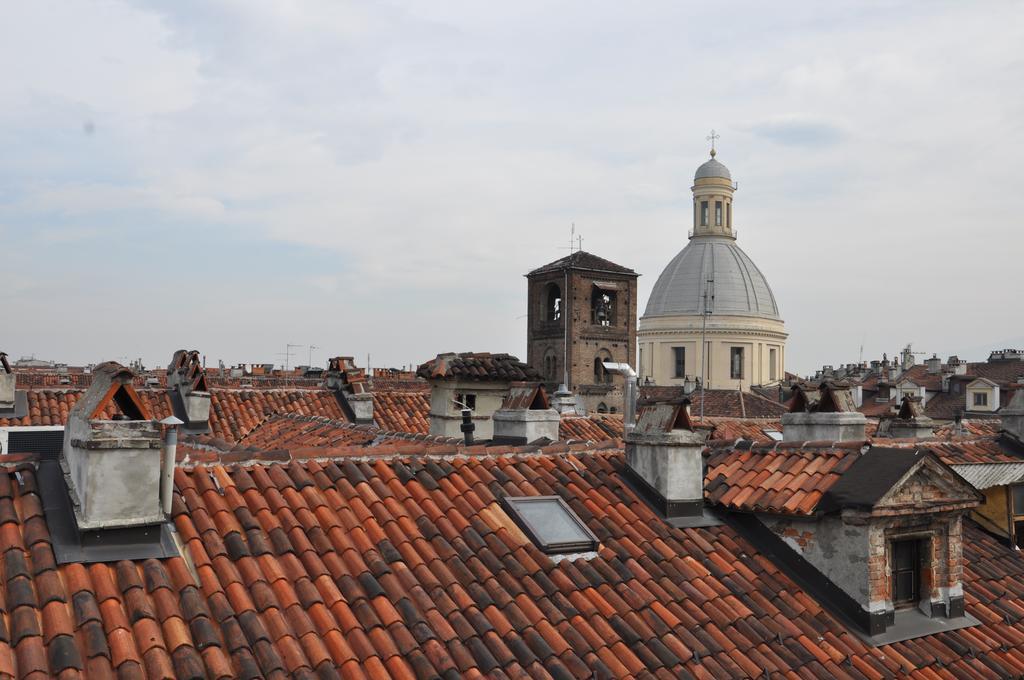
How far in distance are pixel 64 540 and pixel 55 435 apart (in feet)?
51.2

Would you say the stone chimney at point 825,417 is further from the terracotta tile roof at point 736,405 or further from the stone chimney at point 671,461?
the terracotta tile roof at point 736,405

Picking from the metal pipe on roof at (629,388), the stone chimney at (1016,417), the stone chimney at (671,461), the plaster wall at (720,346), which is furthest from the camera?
the plaster wall at (720,346)

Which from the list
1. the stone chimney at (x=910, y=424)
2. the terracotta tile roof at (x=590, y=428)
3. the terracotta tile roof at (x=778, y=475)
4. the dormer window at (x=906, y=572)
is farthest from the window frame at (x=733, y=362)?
the dormer window at (x=906, y=572)

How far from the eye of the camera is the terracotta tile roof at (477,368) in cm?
1811

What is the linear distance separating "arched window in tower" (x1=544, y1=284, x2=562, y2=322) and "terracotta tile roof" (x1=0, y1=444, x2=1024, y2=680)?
5603 centimetres

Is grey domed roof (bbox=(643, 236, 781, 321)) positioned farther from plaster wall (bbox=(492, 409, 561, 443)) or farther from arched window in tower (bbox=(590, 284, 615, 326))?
plaster wall (bbox=(492, 409, 561, 443))

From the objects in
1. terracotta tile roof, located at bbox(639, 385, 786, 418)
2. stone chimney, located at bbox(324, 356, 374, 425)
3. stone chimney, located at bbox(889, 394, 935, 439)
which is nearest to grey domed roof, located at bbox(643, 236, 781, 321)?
terracotta tile roof, located at bbox(639, 385, 786, 418)

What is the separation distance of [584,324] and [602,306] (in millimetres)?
2873

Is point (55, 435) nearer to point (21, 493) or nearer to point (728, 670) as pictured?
point (21, 493)

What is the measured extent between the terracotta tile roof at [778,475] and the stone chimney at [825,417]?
91.4 inches

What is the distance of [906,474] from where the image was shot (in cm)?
762

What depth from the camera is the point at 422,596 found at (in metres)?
6.34

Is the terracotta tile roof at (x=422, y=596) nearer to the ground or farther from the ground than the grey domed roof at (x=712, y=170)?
nearer to the ground

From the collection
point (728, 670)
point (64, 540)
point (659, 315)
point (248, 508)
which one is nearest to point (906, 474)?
point (728, 670)
